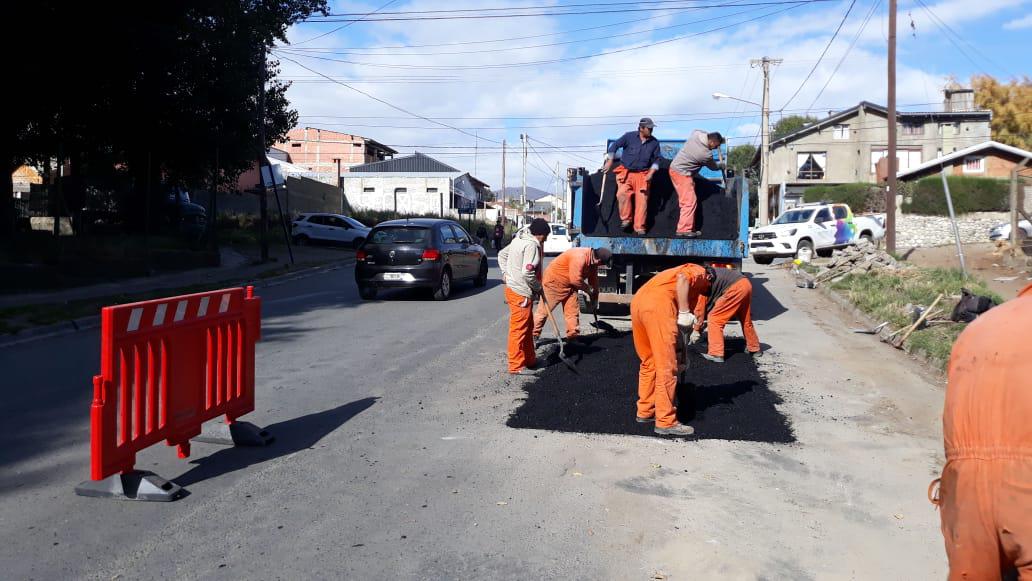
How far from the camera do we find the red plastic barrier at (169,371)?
486cm

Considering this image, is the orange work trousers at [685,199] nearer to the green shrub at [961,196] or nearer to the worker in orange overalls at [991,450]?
the worker in orange overalls at [991,450]

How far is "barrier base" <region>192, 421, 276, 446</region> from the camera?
6.19 meters

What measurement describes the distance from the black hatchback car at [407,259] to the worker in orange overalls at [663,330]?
→ 31.0 ft

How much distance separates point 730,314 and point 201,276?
43.3 ft

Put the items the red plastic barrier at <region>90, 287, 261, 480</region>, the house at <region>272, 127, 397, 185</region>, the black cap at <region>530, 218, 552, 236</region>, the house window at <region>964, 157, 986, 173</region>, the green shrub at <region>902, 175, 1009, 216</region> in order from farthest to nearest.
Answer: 1. the house at <region>272, 127, 397, 185</region>
2. the house window at <region>964, 157, 986, 173</region>
3. the green shrub at <region>902, 175, 1009, 216</region>
4. the black cap at <region>530, 218, 552, 236</region>
5. the red plastic barrier at <region>90, 287, 261, 480</region>

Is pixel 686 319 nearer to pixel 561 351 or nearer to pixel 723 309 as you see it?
pixel 561 351

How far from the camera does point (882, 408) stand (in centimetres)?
775

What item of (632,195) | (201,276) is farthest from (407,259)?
(201,276)

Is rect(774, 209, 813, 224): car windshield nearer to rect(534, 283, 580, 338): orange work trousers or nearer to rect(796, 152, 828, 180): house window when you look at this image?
rect(534, 283, 580, 338): orange work trousers

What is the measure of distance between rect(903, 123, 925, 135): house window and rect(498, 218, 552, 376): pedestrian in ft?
162

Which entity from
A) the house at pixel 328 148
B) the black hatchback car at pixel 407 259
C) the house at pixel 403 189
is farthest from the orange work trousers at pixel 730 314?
the house at pixel 328 148

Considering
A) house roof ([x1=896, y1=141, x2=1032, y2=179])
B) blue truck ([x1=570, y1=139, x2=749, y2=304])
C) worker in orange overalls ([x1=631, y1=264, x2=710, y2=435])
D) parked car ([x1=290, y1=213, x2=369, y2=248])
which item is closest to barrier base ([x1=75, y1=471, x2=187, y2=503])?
worker in orange overalls ([x1=631, y1=264, x2=710, y2=435])

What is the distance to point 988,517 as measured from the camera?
2289 millimetres

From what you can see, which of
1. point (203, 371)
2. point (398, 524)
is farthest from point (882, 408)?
point (203, 371)
